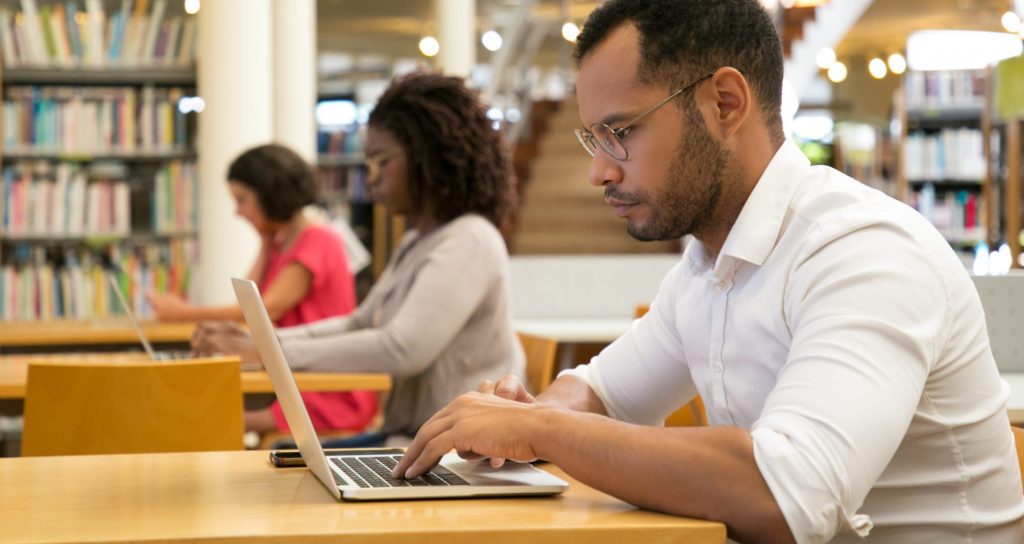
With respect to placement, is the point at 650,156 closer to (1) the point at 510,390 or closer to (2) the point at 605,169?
(2) the point at 605,169

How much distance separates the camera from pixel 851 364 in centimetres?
115

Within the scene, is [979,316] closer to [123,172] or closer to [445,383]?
[445,383]

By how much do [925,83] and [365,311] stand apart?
6.85 meters

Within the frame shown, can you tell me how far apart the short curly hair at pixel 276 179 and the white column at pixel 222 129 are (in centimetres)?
159

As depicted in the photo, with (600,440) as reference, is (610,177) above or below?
above

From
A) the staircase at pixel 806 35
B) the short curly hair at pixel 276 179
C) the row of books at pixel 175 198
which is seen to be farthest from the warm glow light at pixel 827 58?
the short curly hair at pixel 276 179

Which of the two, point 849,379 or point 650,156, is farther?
point 650,156

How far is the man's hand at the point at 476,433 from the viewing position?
50.2 inches

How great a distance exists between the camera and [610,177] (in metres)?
1.41

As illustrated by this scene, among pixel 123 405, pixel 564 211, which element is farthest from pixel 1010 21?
pixel 123 405

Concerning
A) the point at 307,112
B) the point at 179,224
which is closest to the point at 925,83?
the point at 307,112

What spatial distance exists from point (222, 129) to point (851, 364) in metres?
4.95

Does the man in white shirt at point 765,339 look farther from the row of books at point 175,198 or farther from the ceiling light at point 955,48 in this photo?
the ceiling light at point 955,48

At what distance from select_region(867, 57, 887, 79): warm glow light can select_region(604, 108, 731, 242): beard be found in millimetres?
15443
